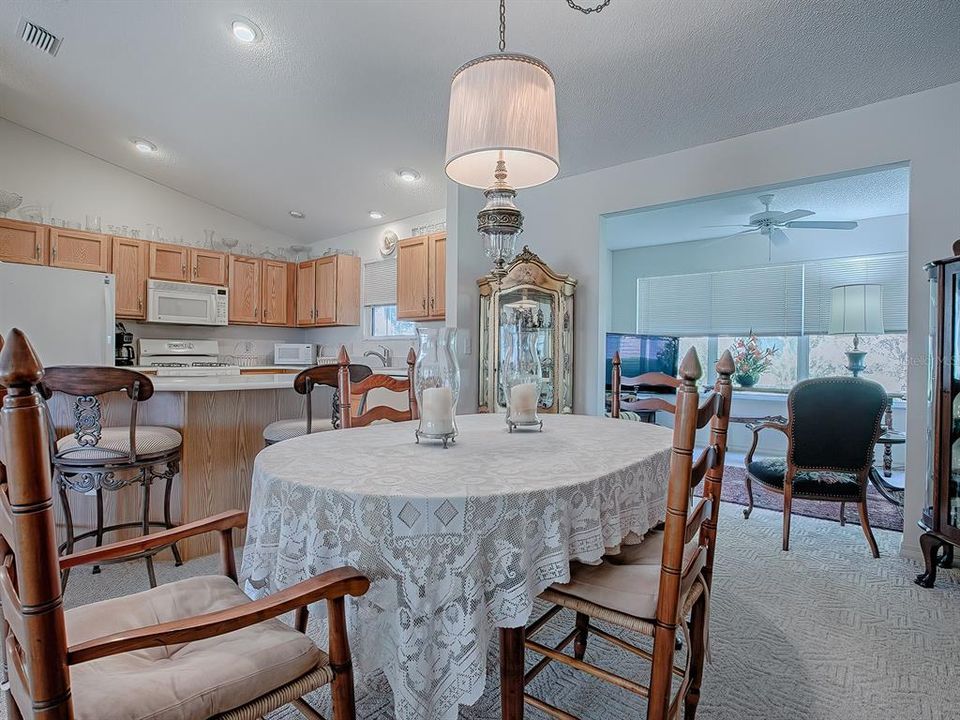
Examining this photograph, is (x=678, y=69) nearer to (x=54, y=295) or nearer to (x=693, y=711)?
(x=693, y=711)

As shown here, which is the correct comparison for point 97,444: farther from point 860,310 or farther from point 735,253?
point 735,253

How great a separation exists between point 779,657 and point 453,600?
4.94ft

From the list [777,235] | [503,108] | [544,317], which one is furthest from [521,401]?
[777,235]

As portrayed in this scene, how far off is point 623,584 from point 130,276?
536 centimetres

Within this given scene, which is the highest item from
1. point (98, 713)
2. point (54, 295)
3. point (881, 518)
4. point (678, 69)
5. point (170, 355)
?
point (678, 69)

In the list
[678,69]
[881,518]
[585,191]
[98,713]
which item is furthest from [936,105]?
[98,713]

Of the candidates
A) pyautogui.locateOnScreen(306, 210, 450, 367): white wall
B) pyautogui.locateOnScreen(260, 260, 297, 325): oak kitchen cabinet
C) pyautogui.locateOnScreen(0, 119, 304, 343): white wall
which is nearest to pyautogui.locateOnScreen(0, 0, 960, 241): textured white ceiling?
pyautogui.locateOnScreen(0, 119, 304, 343): white wall

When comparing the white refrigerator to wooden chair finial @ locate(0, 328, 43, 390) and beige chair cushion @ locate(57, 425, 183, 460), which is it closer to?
beige chair cushion @ locate(57, 425, 183, 460)

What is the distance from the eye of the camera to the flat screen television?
524 cm

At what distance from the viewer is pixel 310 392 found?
2357 mm

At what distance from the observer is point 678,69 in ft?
8.29

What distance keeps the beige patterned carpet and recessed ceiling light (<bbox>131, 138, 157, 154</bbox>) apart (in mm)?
3696

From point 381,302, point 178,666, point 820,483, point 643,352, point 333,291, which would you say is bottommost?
point 820,483

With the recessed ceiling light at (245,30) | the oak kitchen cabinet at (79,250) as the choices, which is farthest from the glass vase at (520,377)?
the oak kitchen cabinet at (79,250)
